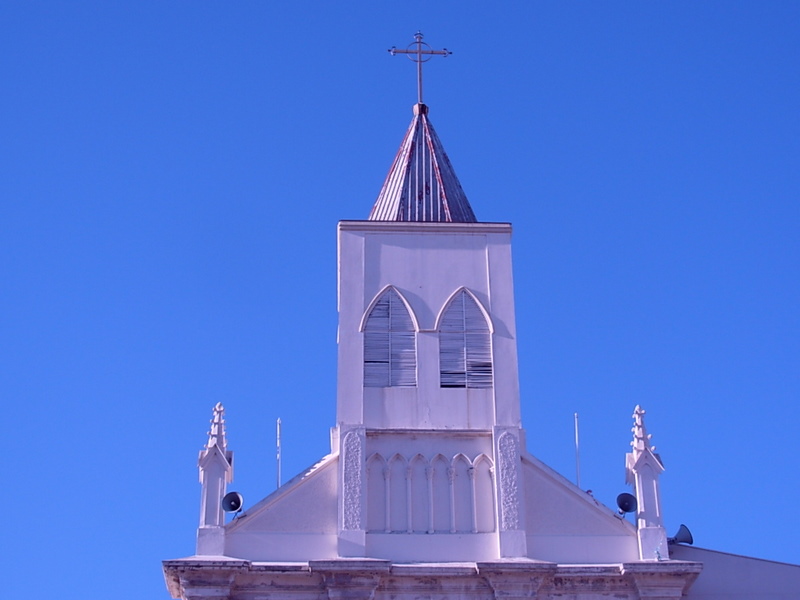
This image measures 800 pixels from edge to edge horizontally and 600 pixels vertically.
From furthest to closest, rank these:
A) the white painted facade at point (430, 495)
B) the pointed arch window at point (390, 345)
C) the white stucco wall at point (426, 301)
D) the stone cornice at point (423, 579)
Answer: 1. the pointed arch window at point (390, 345)
2. the white stucco wall at point (426, 301)
3. the white painted facade at point (430, 495)
4. the stone cornice at point (423, 579)

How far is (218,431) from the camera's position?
2784 cm

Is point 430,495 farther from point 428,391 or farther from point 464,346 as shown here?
point 464,346

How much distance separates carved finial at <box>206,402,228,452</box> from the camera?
27703 millimetres

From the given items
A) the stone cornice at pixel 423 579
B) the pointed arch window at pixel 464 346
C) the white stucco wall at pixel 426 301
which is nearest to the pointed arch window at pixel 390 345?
the white stucco wall at pixel 426 301

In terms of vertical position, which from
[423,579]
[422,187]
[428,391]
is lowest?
[423,579]

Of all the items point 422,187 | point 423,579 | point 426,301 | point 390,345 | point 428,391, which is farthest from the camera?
point 422,187

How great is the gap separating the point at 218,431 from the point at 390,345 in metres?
4.14

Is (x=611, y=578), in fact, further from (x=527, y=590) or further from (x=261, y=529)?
(x=261, y=529)

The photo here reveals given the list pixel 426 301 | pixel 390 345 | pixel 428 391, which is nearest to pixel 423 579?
pixel 428 391

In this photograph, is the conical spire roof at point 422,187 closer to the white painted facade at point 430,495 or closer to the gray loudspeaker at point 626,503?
the white painted facade at point 430,495

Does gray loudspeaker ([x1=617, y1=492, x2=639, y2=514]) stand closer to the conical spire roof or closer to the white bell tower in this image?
the white bell tower

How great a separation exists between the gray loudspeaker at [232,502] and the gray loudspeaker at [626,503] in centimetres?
767

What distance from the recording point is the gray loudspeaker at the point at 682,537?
28.3 metres

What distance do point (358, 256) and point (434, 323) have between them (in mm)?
2268
